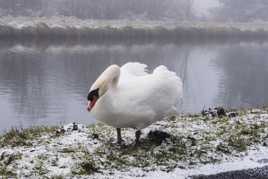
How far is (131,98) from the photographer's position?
26.4 feet

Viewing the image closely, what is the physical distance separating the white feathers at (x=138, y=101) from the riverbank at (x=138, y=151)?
58cm

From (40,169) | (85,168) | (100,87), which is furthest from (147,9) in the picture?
(40,169)

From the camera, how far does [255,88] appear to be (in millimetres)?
35406

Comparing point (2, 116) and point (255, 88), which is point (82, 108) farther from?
point (255, 88)

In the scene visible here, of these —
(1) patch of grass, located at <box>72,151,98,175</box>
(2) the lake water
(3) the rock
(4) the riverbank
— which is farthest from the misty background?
(1) patch of grass, located at <box>72,151,98,175</box>

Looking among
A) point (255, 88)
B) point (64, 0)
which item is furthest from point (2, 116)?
point (64, 0)

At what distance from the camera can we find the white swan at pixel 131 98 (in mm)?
7945

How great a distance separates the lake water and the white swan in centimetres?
982

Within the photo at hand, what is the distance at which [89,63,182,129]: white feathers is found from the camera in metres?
7.97

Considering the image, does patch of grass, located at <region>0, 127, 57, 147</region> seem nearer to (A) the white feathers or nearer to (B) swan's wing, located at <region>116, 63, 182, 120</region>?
(A) the white feathers

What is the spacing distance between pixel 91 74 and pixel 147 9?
57.6 m

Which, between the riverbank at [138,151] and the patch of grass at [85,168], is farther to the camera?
the riverbank at [138,151]

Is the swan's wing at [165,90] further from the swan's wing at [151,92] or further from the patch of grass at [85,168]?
the patch of grass at [85,168]

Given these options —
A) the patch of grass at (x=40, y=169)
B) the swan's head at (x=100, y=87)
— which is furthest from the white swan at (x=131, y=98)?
the patch of grass at (x=40, y=169)
